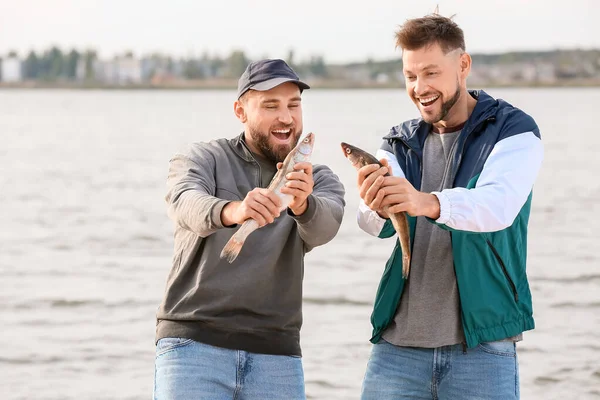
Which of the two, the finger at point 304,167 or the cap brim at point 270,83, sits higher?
the cap brim at point 270,83

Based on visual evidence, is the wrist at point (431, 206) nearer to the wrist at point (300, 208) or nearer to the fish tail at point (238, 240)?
the wrist at point (300, 208)

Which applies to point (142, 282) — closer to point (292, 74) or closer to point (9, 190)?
point (292, 74)

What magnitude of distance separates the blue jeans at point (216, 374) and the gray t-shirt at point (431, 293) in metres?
0.63

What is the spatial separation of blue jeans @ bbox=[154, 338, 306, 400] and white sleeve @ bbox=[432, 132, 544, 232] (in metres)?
1.21

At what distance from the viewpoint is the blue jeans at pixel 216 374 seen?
494cm

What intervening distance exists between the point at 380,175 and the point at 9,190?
2551 cm

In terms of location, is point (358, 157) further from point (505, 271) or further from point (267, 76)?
point (505, 271)

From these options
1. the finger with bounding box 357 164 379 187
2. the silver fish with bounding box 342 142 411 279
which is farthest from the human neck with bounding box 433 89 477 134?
the finger with bounding box 357 164 379 187

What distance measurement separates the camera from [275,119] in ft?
17.0

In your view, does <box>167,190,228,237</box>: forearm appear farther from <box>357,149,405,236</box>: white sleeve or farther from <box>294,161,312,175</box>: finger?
<box>357,149,405,236</box>: white sleeve

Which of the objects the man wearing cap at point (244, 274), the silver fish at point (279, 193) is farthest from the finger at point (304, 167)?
the man wearing cap at point (244, 274)

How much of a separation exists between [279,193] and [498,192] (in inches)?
41.2

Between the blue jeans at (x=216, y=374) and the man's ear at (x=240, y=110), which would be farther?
the man's ear at (x=240, y=110)

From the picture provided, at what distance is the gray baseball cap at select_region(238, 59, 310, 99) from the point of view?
5.16 m
